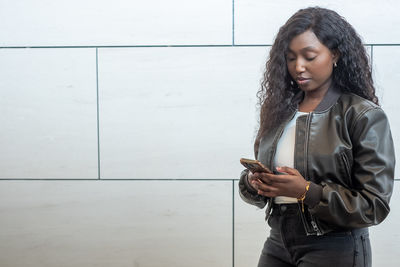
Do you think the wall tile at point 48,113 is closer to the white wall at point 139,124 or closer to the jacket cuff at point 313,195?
the white wall at point 139,124

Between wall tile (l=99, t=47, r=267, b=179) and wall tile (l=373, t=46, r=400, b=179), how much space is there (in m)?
0.64

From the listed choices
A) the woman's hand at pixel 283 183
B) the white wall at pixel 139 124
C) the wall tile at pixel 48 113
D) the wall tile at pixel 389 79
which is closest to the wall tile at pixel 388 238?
the white wall at pixel 139 124

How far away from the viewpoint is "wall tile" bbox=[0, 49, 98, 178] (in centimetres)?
273

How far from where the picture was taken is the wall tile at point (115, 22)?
2656 mm

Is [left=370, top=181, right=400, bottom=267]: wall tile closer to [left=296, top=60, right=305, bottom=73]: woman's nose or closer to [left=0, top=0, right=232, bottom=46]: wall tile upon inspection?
[left=0, top=0, right=232, bottom=46]: wall tile

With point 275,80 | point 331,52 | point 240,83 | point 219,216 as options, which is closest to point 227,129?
point 240,83

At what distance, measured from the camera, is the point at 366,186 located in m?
1.33

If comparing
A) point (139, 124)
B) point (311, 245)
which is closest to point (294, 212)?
point (311, 245)

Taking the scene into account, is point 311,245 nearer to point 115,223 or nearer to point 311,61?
point 311,61

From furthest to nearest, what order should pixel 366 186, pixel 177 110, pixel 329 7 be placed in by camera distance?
pixel 177 110
pixel 329 7
pixel 366 186

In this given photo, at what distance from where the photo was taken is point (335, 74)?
153 centimetres

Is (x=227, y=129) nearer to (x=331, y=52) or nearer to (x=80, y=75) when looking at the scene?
(x=80, y=75)

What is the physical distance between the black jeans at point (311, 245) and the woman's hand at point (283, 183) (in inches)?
4.3

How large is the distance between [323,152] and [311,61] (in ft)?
0.97
